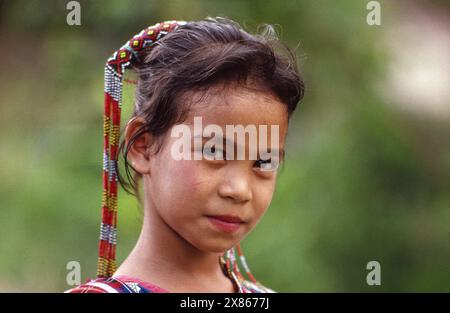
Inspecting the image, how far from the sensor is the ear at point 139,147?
1.28 metres

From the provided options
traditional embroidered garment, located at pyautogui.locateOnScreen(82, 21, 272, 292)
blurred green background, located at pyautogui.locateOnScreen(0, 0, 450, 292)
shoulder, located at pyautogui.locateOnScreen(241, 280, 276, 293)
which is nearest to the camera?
traditional embroidered garment, located at pyautogui.locateOnScreen(82, 21, 272, 292)

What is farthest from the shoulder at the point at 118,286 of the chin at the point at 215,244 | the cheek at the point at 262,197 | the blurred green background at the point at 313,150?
the blurred green background at the point at 313,150

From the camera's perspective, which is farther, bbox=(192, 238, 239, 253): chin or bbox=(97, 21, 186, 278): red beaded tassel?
bbox=(97, 21, 186, 278): red beaded tassel

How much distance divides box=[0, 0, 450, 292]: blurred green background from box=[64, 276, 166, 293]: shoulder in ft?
4.16

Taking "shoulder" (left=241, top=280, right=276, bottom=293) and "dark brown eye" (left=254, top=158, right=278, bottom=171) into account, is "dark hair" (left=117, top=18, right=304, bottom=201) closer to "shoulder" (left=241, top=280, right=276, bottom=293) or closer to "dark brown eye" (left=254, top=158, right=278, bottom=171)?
"dark brown eye" (left=254, top=158, right=278, bottom=171)

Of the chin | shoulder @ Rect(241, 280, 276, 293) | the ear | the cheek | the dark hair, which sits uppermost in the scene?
the dark hair

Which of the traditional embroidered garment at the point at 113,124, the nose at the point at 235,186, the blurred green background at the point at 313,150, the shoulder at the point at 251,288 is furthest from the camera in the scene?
the blurred green background at the point at 313,150

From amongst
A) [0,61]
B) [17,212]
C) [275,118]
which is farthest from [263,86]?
[0,61]

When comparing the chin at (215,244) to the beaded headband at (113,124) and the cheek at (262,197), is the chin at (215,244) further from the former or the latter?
the beaded headband at (113,124)

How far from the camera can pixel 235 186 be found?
3.88 ft

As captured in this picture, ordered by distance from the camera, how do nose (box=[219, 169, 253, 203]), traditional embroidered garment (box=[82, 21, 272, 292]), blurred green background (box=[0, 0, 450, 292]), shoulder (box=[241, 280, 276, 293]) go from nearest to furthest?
nose (box=[219, 169, 253, 203]) < traditional embroidered garment (box=[82, 21, 272, 292]) < shoulder (box=[241, 280, 276, 293]) < blurred green background (box=[0, 0, 450, 292])

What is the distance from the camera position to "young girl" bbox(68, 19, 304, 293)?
3.91 feet

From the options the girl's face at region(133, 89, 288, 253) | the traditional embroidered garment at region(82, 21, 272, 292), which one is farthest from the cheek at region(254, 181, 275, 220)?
the traditional embroidered garment at region(82, 21, 272, 292)

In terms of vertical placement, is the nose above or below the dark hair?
below
